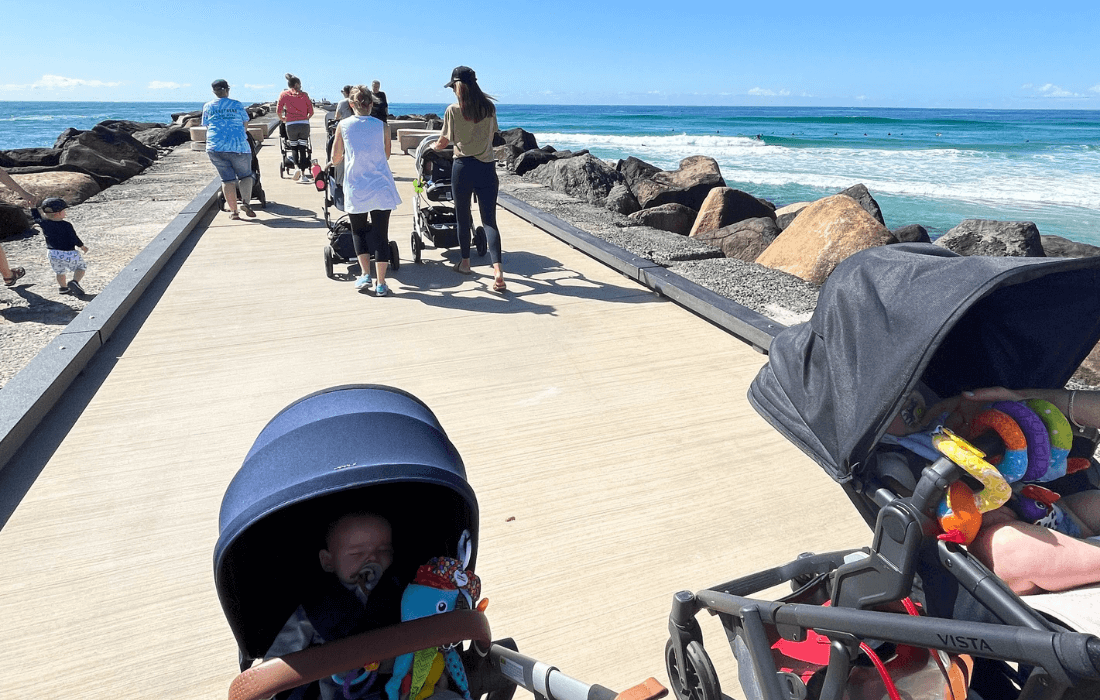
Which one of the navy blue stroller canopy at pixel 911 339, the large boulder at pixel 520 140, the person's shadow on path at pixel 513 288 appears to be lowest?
the person's shadow on path at pixel 513 288

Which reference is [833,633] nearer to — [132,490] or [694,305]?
[132,490]

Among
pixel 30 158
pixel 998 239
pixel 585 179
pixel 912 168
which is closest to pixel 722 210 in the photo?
pixel 585 179

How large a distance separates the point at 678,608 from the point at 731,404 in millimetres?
2330

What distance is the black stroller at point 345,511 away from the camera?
62.3 inches

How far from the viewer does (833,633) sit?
1.74 metres

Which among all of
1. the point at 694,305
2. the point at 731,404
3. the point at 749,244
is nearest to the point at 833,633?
the point at 731,404

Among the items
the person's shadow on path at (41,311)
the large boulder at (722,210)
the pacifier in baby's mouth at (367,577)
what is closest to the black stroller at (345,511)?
the pacifier in baby's mouth at (367,577)

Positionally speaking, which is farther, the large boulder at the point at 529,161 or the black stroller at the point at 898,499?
the large boulder at the point at 529,161

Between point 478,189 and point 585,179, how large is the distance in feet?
24.3

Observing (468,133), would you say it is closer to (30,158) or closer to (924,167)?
(30,158)

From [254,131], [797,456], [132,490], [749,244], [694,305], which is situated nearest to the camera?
[132,490]

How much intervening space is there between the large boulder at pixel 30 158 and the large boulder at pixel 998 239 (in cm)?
2084

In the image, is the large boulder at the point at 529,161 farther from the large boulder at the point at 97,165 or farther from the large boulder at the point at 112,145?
the large boulder at the point at 112,145

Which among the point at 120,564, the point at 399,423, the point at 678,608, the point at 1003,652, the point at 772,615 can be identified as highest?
the point at 399,423
